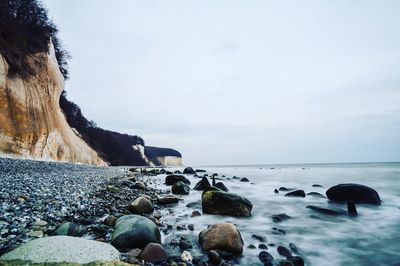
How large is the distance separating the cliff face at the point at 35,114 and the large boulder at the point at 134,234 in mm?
14136

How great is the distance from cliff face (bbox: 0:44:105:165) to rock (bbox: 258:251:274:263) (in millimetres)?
15613

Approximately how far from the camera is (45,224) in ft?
12.7

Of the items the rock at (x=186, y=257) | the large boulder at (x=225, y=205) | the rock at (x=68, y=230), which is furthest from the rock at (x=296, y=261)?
the rock at (x=68, y=230)

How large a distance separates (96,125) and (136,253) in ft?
188

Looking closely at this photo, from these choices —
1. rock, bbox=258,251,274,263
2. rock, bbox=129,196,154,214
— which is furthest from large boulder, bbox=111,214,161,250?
rock, bbox=129,196,154,214

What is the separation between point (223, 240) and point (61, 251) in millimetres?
2170

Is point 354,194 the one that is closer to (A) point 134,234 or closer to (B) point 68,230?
(A) point 134,234

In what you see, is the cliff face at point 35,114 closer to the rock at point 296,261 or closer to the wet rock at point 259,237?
the wet rock at point 259,237

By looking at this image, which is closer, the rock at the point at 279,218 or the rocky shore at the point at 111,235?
the rocky shore at the point at 111,235

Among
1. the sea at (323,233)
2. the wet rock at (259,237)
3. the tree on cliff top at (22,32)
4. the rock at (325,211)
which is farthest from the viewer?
the tree on cliff top at (22,32)

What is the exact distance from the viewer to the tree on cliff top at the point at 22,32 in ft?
54.5

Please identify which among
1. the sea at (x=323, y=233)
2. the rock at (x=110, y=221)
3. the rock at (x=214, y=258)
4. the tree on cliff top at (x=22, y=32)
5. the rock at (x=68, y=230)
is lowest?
the sea at (x=323, y=233)

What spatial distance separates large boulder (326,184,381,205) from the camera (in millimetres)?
8477

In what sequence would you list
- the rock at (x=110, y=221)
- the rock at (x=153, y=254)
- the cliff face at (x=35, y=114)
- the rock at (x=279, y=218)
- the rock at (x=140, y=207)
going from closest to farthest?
the rock at (x=153, y=254)
the rock at (x=110, y=221)
the rock at (x=140, y=207)
the rock at (x=279, y=218)
the cliff face at (x=35, y=114)
